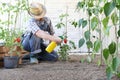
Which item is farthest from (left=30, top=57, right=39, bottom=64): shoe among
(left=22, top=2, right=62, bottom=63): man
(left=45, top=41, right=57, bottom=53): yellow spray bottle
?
(left=45, top=41, right=57, bottom=53): yellow spray bottle

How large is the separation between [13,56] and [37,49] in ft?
1.83

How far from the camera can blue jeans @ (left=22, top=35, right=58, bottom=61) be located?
3.54 meters

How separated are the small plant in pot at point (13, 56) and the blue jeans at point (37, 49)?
373mm

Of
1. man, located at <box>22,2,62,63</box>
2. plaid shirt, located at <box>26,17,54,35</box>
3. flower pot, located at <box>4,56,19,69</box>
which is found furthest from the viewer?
man, located at <box>22,2,62,63</box>

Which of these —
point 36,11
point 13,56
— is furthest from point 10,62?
point 36,11

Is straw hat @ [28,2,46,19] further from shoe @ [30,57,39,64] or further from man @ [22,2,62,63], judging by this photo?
shoe @ [30,57,39,64]

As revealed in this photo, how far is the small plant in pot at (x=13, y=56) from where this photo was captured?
3014 mm

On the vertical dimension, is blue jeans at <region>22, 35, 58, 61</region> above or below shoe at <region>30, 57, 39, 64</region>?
above

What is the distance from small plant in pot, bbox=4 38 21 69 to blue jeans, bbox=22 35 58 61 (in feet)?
1.22

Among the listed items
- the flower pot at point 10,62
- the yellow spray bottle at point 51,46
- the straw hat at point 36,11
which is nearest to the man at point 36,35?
the straw hat at point 36,11

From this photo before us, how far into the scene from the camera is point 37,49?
357cm

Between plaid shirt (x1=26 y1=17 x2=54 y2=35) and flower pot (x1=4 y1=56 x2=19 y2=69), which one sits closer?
flower pot (x1=4 y1=56 x2=19 y2=69)

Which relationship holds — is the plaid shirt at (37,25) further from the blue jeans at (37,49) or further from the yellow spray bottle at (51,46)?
the yellow spray bottle at (51,46)

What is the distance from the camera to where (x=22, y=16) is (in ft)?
14.4
